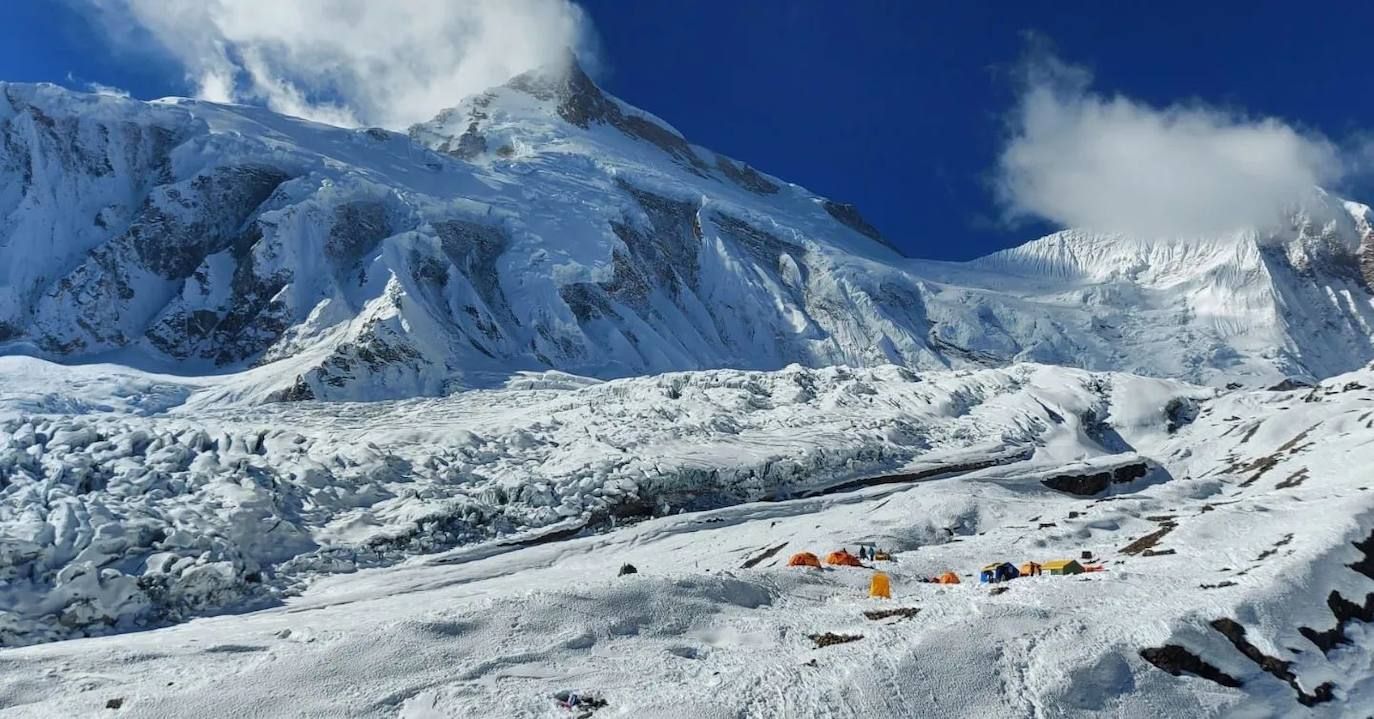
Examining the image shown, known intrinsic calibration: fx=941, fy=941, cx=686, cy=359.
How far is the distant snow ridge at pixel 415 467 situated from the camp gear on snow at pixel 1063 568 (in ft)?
65.6

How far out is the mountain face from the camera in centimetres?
7694

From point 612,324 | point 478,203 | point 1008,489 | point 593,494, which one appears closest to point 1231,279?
point 612,324

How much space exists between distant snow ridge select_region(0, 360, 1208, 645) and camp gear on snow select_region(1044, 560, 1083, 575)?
20.0 metres

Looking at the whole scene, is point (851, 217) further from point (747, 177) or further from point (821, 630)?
point (821, 630)

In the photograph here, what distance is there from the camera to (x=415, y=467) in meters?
42.1

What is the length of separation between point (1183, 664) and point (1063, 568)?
21.9 ft

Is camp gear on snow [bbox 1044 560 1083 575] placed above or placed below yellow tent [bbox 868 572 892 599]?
below

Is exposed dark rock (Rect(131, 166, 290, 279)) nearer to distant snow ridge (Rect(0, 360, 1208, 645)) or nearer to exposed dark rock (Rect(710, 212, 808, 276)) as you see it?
distant snow ridge (Rect(0, 360, 1208, 645))

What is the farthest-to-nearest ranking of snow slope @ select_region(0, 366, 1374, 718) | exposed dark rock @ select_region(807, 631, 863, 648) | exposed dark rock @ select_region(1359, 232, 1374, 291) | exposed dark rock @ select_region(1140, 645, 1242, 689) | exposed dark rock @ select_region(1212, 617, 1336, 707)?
1. exposed dark rock @ select_region(1359, 232, 1374, 291)
2. exposed dark rock @ select_region(807, 631, 863, 648)
3. exposed dark rock @ select_region(1140, 645, 1242, 689)
4. exposed dark rock @ select_region(1212, 617, 1336, 707)
5. snow slope @ select_region(0, 366, 1374, 718)

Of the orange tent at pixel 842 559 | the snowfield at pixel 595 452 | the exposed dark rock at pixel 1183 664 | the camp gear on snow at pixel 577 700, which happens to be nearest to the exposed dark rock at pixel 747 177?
the snowfield at pixel 595 452

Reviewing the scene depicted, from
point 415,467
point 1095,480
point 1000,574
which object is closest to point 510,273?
point 415,467

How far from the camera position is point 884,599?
19.0 meters

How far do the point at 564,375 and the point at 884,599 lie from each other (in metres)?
60.1

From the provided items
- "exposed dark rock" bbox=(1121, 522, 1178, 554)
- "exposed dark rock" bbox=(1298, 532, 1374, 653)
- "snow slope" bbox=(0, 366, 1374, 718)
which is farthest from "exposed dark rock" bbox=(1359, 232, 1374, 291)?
"exposed dark rock" bbox=(1298, 532, 1374, 653)
